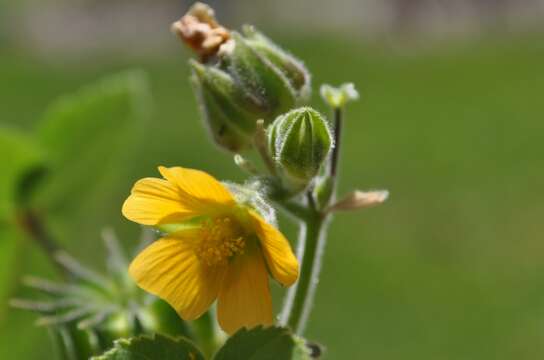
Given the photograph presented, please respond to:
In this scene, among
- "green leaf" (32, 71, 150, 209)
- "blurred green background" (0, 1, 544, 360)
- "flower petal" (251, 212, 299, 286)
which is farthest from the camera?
"blurred green background" (0, 1, 544, 360)

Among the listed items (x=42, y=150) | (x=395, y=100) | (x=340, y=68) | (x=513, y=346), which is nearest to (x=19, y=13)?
(x=340, y=68)

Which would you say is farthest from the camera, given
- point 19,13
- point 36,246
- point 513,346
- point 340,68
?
point 19,13

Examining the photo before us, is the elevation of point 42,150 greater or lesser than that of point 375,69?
lesser

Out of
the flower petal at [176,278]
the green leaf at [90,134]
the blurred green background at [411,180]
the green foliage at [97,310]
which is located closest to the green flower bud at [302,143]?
the flower petal at [176,278]

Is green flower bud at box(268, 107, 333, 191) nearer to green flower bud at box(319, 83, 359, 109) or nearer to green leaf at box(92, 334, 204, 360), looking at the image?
green flower bud at box(319, 83, 359, 109)

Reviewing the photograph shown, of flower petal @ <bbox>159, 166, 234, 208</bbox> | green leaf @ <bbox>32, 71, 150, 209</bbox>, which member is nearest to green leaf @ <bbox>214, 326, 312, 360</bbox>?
flower petal @ <bbox>159, 166, 234, 208</bbox>

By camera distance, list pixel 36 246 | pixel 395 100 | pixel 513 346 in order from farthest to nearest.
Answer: pixel 395 100 → pixel 513 346 → pixel 36 246

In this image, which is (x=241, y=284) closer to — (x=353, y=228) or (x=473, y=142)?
(x=353, y=228)
